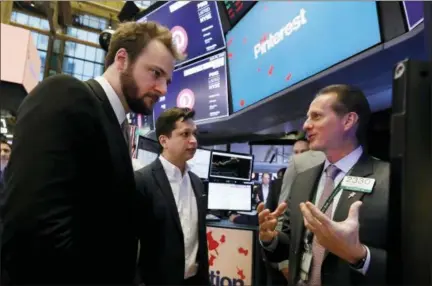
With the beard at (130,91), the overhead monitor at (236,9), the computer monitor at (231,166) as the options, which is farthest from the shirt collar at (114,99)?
the computer monitor at (231,166)

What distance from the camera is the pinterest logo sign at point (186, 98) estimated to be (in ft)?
12.7

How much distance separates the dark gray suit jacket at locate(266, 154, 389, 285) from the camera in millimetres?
1032

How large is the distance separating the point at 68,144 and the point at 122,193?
193 mm

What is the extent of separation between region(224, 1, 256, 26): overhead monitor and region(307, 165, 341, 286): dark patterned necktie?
2.16 meters

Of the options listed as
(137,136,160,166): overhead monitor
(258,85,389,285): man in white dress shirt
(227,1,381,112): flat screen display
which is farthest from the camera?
(137,136,160,166): overhead monitor

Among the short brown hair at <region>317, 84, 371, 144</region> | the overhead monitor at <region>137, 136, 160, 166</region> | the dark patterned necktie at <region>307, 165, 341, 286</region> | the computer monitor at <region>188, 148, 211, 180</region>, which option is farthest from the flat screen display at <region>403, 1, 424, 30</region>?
the computer monitor at <region>188, 148, 211, 180</region>

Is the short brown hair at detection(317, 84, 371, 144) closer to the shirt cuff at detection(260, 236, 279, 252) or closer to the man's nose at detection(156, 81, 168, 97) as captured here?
the shirt cuff at detection(260, 236, 279, 252)

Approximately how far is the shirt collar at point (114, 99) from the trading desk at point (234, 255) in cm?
194

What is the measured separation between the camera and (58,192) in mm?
790

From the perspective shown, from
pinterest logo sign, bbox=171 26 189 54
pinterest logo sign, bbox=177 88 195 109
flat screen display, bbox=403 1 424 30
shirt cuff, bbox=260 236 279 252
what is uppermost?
pinterest logo sign, bbox=171 26 189 54

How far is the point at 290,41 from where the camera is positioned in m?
2.52

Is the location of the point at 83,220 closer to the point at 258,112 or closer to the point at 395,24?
the point at 395,24

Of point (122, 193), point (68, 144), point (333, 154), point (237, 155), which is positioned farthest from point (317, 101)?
point (237, 155)

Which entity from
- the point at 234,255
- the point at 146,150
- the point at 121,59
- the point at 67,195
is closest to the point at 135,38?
the point at 121,59
